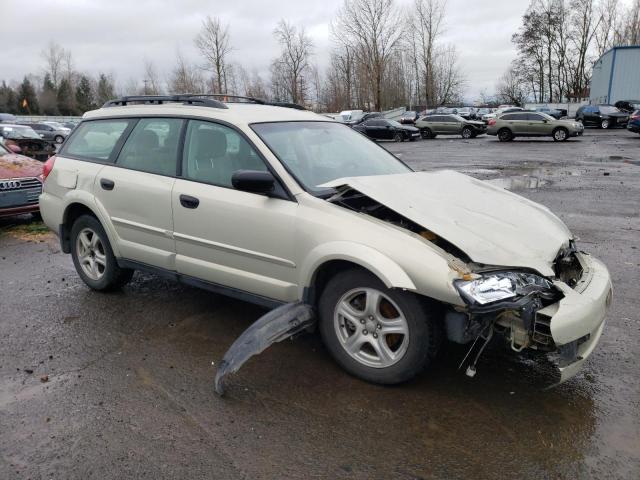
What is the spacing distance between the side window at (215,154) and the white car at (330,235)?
1 centimetres

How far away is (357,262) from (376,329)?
0.45 meters

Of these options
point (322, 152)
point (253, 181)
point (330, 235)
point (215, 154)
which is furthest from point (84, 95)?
point (330, 235)

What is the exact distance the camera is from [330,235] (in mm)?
3299

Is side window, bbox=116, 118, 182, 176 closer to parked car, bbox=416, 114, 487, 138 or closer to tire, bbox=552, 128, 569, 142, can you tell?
tire, bbox=552, 128, 569, 142

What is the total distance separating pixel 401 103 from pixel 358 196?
73101mm

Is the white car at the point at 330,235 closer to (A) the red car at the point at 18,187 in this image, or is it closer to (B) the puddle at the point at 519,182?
(A) the red car at the point at 18,187

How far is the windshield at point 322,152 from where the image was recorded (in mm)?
3834

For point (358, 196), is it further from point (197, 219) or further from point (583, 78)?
point (583, 78)

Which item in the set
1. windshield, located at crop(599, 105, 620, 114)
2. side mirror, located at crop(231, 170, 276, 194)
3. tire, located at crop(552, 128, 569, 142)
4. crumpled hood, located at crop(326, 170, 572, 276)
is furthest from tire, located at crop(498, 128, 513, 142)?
side mirror, located at crop(231, 170, 276, 194)

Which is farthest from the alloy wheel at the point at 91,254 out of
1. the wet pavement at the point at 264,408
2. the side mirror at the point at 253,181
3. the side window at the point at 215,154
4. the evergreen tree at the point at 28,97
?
the evergreen tree at the point at 28,97

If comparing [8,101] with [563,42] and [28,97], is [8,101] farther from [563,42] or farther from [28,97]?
[563,42]

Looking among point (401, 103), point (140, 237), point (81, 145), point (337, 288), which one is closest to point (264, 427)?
point (337, 288)

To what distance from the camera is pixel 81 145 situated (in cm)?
516

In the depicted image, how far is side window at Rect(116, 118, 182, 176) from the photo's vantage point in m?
4.30
